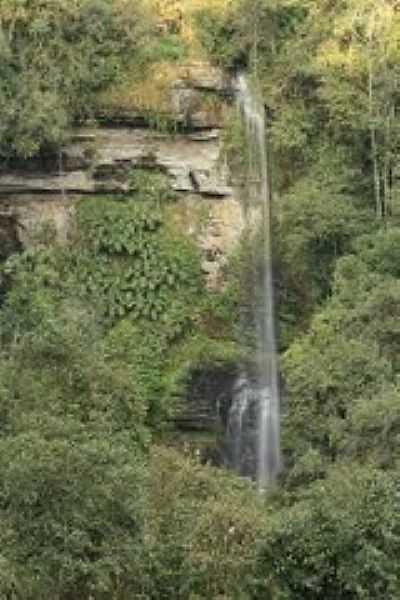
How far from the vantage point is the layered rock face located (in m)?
28.6

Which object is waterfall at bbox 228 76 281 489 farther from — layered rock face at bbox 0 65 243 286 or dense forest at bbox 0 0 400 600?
layered rock face at bbox 0 65 243 286

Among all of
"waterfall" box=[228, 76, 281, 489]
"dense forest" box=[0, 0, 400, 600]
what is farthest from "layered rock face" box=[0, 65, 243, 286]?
"waterfall" box=[228, 76, 281, 489]

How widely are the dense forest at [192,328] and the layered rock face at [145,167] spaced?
0.34 metres

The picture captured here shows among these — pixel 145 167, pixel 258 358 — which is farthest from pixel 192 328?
pixel 145 167

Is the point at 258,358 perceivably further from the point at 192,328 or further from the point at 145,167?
the point at 145,167

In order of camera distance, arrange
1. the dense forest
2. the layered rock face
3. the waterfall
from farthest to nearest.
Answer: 1. the layered rock face
2. the waterfall
3. the dense forest

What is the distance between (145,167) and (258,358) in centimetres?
515

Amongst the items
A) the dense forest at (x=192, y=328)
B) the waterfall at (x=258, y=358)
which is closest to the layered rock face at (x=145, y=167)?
the dense forest at (x=192, y=328)

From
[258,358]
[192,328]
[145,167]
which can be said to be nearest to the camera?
[258,358]

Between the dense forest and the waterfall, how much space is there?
0.31 meters

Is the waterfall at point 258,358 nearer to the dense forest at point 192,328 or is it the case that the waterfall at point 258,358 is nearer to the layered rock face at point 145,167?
the dense forest at point 192,328

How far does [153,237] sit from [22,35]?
534 centimetres

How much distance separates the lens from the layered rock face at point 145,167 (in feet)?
94.0

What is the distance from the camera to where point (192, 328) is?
92.1 ft
